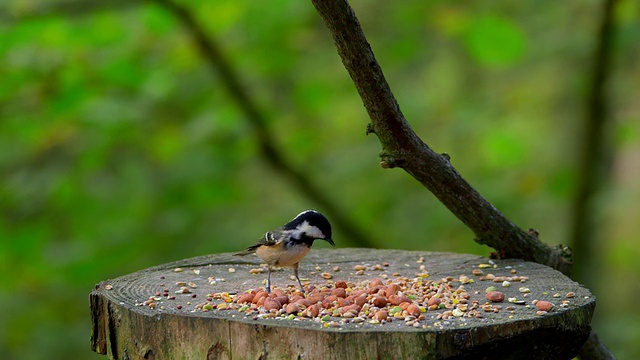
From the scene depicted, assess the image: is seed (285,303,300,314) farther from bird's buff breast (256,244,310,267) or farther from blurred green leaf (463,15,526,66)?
blurred green leaf (463,15,526,66)

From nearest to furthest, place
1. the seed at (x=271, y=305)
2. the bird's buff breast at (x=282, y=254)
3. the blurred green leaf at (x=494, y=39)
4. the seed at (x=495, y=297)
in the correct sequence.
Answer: the seed at (x=271, y=305) → the seed at (x=495, y=297) → the bird's buff breast at (x=282, y=254) → the blurred green leaf at (x=494, y=39)

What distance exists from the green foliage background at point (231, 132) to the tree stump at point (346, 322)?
2476 mm

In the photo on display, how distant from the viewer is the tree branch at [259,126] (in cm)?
584

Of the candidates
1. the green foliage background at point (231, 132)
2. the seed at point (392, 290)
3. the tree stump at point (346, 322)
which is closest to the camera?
the tree stump at point (346, 322)

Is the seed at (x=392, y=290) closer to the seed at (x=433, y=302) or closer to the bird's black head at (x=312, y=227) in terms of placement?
the seed at (x=433, y=302)

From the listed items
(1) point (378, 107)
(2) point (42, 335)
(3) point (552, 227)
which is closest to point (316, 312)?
(1) point (378, 107)

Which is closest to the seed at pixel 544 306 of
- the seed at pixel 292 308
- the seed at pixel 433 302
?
the seed at pixel 433 302

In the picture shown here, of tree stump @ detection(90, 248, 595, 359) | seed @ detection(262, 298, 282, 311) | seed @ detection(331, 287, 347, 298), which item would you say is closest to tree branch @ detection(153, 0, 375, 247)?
tree stump @ detection(90, 248, 595, 359)

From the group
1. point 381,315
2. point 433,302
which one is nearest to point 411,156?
point 433,302

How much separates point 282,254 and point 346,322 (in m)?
0.72

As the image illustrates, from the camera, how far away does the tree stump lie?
7.87ft

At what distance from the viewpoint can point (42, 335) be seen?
258 inches

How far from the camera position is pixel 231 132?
19.4 ft

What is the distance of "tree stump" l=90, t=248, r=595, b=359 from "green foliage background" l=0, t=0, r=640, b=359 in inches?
97.5
